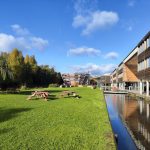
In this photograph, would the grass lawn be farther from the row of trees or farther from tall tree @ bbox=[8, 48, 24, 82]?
tall tree @ bbox=[8, 48, 24, 82]

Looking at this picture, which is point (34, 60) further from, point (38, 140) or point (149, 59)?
point (38, 140)

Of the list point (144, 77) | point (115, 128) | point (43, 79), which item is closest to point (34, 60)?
point (43, 79)

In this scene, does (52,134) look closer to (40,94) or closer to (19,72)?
(40,94)

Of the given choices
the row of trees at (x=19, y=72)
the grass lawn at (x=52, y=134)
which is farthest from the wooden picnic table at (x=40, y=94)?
the grass lawn at (x=52, y=134)

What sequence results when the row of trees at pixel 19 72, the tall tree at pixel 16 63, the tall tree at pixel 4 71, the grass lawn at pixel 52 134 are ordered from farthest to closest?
the tall tree at pixel 16 63
the row of trees at pixel 19 72
the tall tree at pixel 4 71
the grass lawn at pixel 52 134

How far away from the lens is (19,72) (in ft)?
251

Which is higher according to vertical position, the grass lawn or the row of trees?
the row of trees

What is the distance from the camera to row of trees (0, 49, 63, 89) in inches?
1641

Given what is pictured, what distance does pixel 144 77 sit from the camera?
51062 mm


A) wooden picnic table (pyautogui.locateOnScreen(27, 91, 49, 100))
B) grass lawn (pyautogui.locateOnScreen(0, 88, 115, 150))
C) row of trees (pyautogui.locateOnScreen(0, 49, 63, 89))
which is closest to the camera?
grass lawn (pyautogui.locateOnScreen(0, 88, 115, 150))

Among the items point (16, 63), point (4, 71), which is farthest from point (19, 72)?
point (4, 71)

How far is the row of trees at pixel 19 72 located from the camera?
41688 millimetres

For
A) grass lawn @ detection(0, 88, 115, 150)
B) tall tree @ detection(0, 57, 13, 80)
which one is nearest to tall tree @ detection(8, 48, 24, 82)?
tall tree @ detection(0, 57, 13, 80)

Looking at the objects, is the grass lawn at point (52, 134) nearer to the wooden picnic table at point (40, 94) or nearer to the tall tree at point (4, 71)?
the wooden picnic table at point (40, 94)
